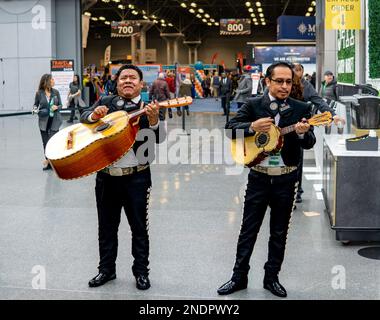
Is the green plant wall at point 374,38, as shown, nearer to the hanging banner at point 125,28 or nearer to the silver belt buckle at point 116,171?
the silver belt buckle at point 116,171

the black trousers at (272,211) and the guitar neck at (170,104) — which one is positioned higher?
the guitar neck at (170,104)

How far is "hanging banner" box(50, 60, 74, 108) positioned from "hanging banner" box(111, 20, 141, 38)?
16541 millimetres

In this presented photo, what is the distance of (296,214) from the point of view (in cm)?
758

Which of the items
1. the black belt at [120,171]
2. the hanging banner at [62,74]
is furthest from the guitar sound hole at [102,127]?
the hanging banner at [62,74]

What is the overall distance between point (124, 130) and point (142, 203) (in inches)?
25.1

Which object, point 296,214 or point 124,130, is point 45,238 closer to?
point 124,130

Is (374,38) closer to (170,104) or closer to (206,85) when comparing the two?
(170,104)

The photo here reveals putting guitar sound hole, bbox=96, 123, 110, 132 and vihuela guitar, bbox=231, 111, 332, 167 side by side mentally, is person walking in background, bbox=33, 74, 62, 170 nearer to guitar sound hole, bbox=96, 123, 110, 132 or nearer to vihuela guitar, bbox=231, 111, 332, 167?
guitar sound hole, bbox=96, 123, 110, 132

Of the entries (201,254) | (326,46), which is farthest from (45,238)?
(326,46)

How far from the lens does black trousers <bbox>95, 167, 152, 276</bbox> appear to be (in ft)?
15.5

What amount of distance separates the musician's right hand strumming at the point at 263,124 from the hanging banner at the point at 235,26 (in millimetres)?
37447

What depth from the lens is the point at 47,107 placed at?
434 inches

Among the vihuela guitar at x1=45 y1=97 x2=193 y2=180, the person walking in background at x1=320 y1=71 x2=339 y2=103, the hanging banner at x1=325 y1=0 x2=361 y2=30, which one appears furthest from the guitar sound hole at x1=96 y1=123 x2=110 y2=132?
the person walking in background at x1=320 y1=71 x2=339 y2=103

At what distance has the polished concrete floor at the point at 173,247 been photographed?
4.82m
